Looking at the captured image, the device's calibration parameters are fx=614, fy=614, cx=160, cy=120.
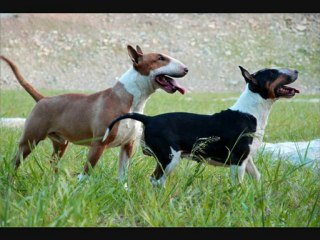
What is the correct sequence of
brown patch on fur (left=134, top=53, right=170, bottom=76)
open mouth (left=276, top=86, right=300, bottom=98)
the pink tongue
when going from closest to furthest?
the pink tongue, open mouth (left=276, top=86, right=300, bottom=98), brown patch on fur (left=134, top=53, right=170, bottom=76)

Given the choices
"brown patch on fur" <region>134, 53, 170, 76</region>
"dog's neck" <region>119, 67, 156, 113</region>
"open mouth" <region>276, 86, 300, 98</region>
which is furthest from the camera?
"dog's neck" <region>119, 67, 156, 113</region>

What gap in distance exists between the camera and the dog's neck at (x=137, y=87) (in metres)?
4.30

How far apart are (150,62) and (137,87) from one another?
22 centimetres

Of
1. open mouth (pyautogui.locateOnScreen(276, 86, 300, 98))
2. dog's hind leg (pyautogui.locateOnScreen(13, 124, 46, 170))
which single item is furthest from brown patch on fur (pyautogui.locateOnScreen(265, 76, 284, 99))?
dog's hind leg (pyautogui.locateOnScreen(13, 124, 46, 170))

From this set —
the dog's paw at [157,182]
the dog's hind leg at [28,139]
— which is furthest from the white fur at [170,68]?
the dog's hind leg at [28,139]

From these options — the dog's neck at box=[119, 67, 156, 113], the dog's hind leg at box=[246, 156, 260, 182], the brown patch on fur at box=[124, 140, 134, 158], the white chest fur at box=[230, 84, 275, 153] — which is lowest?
the brown patch on fur at box=[124, 140, 134, 158]

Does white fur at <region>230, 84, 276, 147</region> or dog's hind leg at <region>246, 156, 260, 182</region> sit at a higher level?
white fur at <region>230, 84, 276, 147</region>

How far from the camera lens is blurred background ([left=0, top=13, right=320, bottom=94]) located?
16141mm

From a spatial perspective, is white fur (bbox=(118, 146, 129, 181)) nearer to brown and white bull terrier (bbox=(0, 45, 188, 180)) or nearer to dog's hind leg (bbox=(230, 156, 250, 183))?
brown and white bull terrier (bbox=(0, 45, 188, 180))

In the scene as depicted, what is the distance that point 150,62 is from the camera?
422 centimetres

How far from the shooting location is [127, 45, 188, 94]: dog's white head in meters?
4.12

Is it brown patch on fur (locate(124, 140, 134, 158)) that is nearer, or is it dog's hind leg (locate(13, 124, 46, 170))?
brown patch on fur (locate(124, 140, 134, 158))

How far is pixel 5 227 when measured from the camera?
125 inches

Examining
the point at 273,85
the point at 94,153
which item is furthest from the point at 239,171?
the point at 94,153
